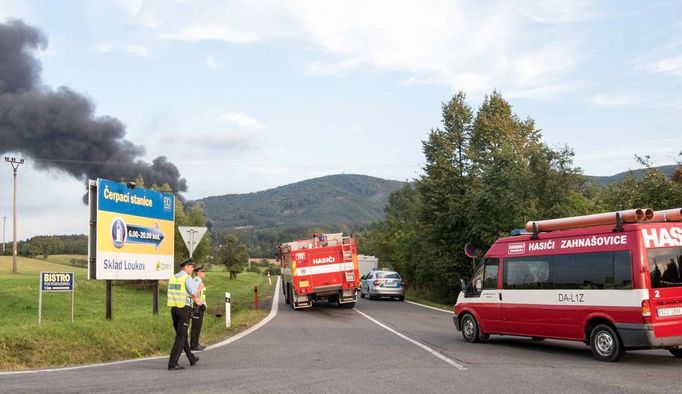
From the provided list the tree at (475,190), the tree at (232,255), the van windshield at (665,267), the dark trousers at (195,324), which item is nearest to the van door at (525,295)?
the van windshield at (665,267)

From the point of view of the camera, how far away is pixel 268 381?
352 inches

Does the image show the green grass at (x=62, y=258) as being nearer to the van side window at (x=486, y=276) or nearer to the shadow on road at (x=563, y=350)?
the van side window at (x=486, y=276)

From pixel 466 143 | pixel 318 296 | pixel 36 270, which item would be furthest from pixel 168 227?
pixel 36 270

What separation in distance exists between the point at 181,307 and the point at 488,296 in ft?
22.4

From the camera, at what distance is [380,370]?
1002 centimetres

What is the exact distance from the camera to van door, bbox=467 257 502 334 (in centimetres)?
1385

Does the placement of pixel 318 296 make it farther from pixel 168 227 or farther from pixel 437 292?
pixel 437 292

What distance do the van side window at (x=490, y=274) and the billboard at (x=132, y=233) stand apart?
29.1ft

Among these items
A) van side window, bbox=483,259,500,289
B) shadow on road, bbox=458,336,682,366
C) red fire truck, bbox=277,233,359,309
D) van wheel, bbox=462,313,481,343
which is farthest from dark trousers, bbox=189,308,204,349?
red fire truck, bbox=277,233,359,309

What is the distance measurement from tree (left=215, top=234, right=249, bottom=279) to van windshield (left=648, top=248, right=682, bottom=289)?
62.8m

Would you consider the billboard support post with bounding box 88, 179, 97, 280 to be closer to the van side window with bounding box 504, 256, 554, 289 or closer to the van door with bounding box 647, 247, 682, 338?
the van side window with bounding box 504, 256, 554, 289

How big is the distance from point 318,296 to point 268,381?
58.8 ft

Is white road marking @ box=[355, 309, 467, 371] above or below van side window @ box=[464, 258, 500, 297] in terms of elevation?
below

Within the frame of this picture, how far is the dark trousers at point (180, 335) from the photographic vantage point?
10.3m
